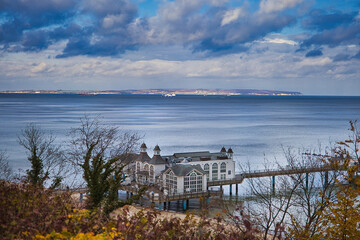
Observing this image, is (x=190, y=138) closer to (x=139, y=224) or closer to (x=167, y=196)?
(x=167, y=196)

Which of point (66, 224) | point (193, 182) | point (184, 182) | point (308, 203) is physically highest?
point (66, 224)

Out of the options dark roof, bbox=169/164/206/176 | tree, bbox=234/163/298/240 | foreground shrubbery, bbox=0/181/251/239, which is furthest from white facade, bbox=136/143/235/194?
foreground shrubbery, bbox=0/181/251/239

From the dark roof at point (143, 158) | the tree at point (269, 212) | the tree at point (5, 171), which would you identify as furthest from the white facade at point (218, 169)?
the tree at point (5, 171)

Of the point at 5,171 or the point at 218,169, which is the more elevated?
the point at 5,171

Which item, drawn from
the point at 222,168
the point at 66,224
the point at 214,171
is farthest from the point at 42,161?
the point at 66,224

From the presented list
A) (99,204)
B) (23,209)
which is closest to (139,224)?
(23,209)

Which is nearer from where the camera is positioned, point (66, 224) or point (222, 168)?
point (66, 224)

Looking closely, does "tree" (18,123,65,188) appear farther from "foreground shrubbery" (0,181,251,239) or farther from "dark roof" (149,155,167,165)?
"dark roof" (149,155,167,165)

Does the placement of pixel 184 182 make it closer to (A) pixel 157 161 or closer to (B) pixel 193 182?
(B) pixel 193 182

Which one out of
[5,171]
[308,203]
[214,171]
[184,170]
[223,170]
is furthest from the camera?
[223,170]

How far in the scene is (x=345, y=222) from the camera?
37.1 ft

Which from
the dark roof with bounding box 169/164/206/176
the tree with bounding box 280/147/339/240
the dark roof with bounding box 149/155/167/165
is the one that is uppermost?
Result: the tree with bounding box 280/147/339/240

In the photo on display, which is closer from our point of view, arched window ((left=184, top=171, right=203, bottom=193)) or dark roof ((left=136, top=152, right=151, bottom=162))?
arched window ((left=184, top=171, right=203, bottom=193))

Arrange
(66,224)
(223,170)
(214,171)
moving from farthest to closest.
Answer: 1. (223,170)
2. (214,171)
3. (66,224)
